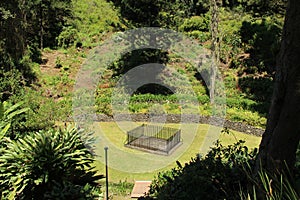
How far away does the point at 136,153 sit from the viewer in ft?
39.9

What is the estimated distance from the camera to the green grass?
34.8 feet

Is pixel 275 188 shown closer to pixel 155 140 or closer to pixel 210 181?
pixel 210 181

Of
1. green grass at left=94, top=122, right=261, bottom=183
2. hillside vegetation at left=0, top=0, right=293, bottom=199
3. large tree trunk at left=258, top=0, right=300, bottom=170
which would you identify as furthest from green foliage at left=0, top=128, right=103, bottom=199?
large tree trunk at left=258, top=0, right=300, bottom=170

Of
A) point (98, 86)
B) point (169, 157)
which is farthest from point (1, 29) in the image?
point (169, 157)

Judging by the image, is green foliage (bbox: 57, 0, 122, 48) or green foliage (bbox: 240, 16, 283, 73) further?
green foliage (bbox: 57, 0, 122, 48)

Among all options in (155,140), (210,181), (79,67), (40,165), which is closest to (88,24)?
(79,67)

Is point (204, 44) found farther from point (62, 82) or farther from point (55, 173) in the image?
point (55, 173)

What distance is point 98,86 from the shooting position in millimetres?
20656

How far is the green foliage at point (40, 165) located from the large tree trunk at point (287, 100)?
4.80m

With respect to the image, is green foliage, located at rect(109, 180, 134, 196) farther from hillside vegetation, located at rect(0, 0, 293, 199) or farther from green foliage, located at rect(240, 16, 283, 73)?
green foliage, located at rect(240, 16, 283, 73)

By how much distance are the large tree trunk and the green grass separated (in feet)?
23.0

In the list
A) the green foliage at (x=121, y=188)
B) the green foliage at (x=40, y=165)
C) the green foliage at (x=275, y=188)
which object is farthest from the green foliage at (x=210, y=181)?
the green foliage at (x=121, y=188)

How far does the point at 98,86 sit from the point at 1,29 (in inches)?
258

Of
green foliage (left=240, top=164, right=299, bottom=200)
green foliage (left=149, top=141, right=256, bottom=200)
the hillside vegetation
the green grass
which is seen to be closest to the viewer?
green foliage (left=240, top=164, right=299, bottom=200)
